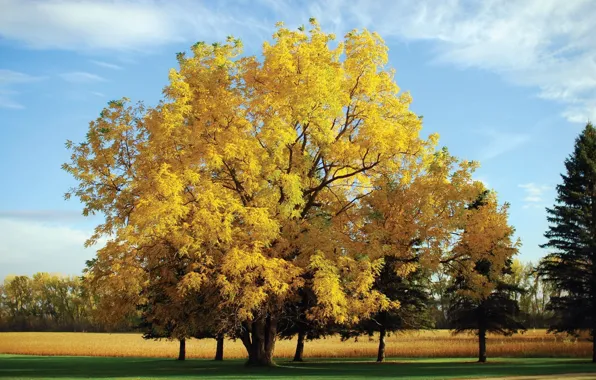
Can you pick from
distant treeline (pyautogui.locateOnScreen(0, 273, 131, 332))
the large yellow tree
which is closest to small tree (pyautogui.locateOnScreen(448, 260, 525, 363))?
the large yellow tree

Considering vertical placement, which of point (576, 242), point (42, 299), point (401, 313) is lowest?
point (42, 299)

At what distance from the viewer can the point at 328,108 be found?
26797mm

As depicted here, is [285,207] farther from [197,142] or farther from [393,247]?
[393,247]

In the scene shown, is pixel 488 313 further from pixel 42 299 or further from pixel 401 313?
pixel 42 299

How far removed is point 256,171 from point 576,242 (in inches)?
933

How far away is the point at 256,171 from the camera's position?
992 inches

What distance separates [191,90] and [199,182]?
4.36 meters

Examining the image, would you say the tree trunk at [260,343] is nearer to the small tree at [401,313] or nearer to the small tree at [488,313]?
the small tree at [401,313]

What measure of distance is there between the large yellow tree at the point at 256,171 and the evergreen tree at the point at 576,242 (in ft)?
49.3

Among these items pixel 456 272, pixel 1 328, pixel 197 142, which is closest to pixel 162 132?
pixel 197 142

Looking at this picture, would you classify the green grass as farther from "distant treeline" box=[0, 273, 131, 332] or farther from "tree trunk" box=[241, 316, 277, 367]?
"distant treeline" box=[0, 273, 131, 332]

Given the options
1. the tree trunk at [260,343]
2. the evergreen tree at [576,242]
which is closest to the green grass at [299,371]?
the tree trunk at [260,343]

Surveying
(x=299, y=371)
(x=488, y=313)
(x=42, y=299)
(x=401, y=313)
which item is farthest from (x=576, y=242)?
(x=42, y=299)

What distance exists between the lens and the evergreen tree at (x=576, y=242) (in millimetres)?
36594
